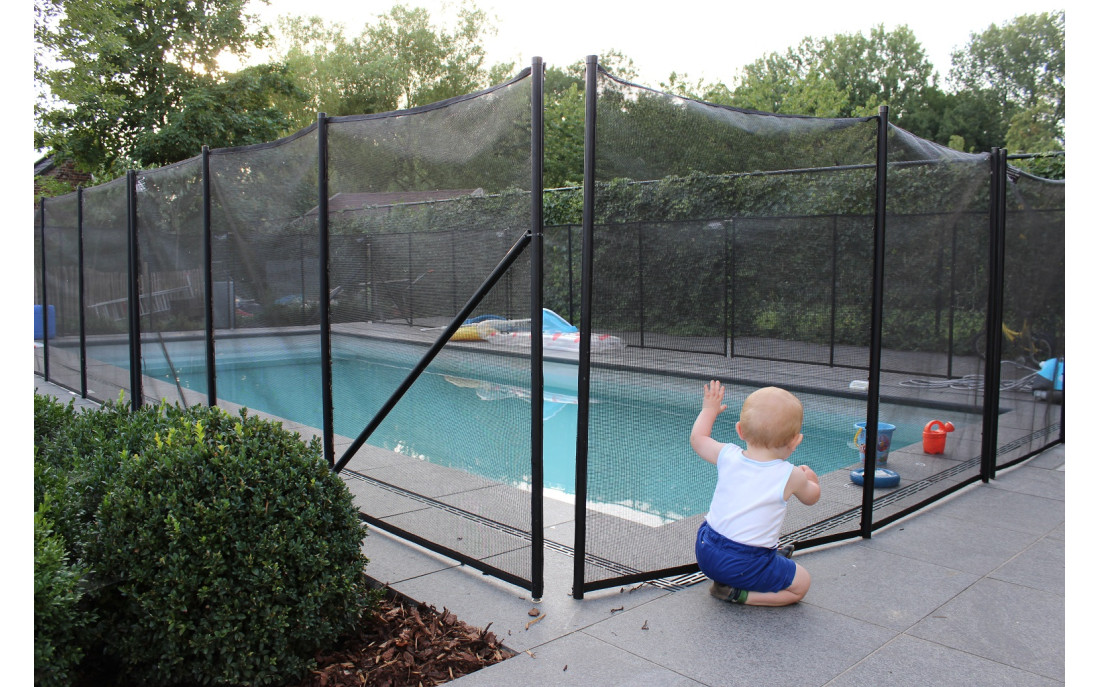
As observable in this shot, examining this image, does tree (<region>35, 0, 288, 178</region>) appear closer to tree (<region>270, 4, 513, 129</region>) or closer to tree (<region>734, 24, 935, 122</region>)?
tree (<region>270, 4, 513, 129</region>)

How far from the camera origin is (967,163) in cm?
482

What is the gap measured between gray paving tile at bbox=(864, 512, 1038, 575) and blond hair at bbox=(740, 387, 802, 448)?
52.2 inches

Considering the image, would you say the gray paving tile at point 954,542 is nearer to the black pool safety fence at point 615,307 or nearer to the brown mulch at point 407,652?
the black pool safety fence at point 615,307

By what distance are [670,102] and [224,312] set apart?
11.8ft

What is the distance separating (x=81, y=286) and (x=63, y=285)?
1099 millimetres

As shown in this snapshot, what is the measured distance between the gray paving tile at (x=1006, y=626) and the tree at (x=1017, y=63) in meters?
43.6

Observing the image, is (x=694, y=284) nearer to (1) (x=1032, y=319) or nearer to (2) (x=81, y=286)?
(1) (x=1032, y=319)

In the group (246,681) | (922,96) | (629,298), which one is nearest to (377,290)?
(629,298)

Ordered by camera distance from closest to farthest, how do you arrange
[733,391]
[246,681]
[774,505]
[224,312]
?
[246,681], [774,505], [733,391], [224,312]

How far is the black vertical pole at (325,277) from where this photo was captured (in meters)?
4.38

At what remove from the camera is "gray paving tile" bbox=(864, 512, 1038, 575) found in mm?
3758

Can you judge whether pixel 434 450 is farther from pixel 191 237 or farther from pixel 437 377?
pixel 191 237

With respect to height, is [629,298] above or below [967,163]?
below

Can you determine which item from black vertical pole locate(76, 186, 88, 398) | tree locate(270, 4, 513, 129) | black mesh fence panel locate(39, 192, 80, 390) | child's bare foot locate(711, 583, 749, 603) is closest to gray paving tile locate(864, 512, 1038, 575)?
child's bare foot locate(711, 583, 749, 603)
